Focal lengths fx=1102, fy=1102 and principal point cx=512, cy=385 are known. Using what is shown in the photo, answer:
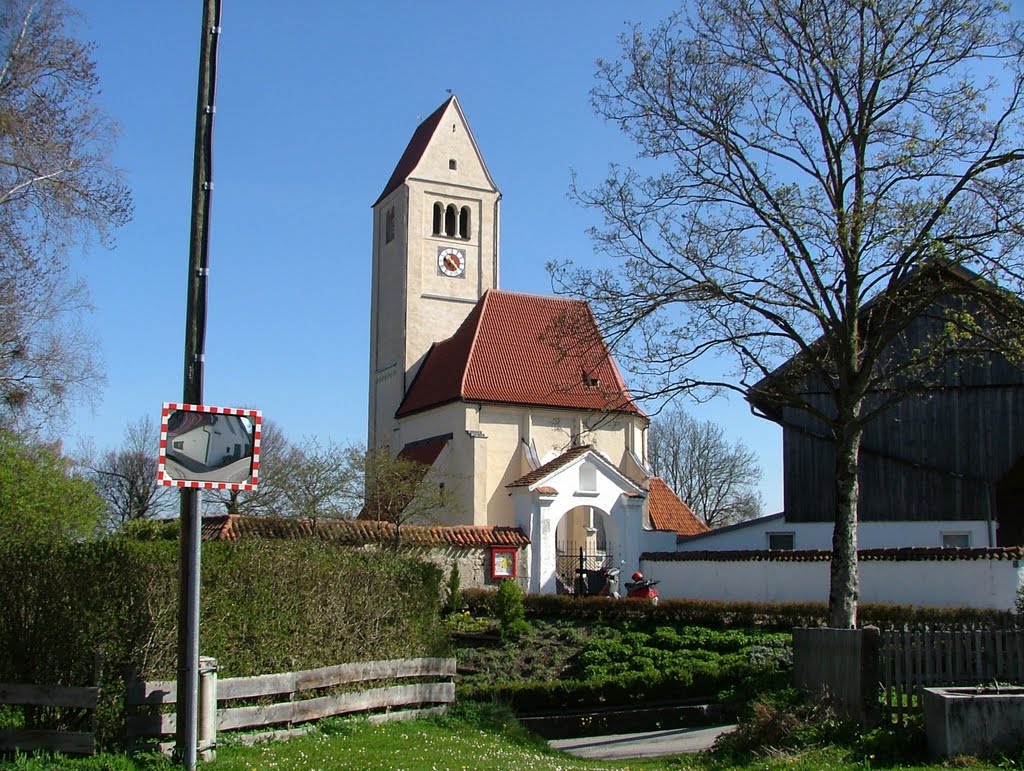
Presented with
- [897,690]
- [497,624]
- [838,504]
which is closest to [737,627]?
[497,624]

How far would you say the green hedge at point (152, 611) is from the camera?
1066 centimetres

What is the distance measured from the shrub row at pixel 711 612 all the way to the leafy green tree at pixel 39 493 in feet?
32.3

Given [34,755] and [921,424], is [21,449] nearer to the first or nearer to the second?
[34,755]

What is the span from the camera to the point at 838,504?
16469 millimetres

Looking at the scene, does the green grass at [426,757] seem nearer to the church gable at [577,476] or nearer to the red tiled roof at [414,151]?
the church gable at [577,476]

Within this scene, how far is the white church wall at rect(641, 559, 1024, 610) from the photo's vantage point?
22.3 metres

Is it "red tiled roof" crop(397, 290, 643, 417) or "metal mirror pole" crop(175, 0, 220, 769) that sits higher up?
"red tiled roof" crop(397, 290, 643, 417)

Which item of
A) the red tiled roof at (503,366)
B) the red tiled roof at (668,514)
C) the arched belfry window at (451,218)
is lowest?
the red tiled roof at (668,514)

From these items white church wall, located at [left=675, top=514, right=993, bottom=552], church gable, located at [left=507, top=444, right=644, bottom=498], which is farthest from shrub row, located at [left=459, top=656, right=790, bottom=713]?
church gable, located at [left=507, top=444, right=644, bottom=498]

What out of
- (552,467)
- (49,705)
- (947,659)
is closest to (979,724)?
(947,659)

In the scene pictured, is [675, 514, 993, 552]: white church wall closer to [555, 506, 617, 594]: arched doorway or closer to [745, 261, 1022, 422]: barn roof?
[555, 506, 617, 594]: arched doorway

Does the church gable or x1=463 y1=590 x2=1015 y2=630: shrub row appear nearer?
x1=463 y1=590 x2=1015 y2=630: shrub row

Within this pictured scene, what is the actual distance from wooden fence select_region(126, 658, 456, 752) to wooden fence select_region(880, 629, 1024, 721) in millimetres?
5939

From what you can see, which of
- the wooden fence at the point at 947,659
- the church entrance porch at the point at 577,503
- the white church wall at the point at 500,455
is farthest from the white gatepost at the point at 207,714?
the white church wall at the point at 500,455
